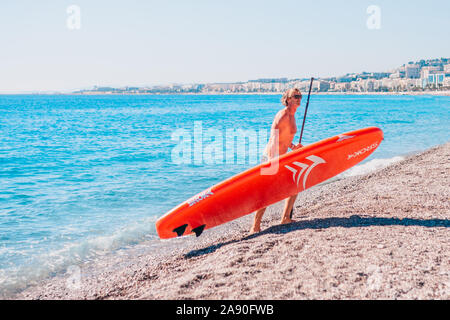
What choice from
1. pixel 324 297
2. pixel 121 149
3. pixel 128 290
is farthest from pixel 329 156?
pixel 121 149

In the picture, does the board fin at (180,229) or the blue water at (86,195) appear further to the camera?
the blue water at (86,195)

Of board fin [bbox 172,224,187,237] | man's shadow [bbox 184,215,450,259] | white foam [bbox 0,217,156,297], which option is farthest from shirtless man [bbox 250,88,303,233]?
white foam [bbox 0,217,156,297]

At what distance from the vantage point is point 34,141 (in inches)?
893

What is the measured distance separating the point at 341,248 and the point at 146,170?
9.30m

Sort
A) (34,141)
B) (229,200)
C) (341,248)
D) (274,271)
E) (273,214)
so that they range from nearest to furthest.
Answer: (274,271), (341,248), (229,200), (273,214), (34,141)

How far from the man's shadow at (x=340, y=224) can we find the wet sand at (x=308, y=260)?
0.01 meters

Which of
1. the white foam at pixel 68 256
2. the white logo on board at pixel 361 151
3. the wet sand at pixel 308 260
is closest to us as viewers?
the wet sand at pixel 308 260

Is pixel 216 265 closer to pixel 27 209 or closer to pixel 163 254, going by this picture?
pixel 163 254

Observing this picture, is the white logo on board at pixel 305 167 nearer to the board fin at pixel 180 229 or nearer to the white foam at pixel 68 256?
the board fin at pixel 180 229

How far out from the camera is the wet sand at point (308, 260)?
3037 millimetres

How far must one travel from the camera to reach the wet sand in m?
3.04

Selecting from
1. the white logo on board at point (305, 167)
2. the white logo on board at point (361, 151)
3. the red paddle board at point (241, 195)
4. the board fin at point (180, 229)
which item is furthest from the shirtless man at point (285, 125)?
the board fin at point (180, 229)

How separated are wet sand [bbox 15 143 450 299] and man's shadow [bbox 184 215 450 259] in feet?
0.04

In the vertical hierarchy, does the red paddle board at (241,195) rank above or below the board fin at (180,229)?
above
